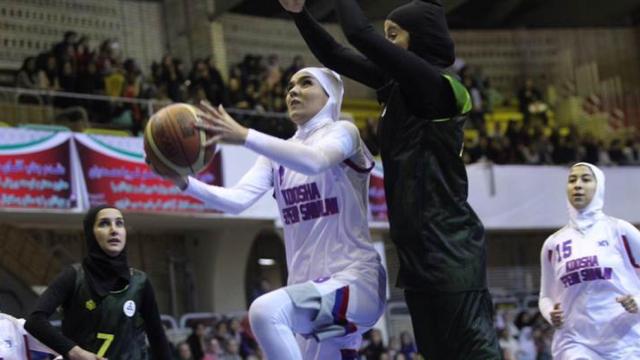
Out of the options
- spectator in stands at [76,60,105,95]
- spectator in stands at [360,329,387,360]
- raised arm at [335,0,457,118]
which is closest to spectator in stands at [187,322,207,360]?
spectator in stands at [360,329,387,360]

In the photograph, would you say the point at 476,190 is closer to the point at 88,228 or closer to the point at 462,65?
→ the point at 462,65

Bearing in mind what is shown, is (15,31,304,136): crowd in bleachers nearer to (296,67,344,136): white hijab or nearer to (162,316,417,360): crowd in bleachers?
(162,316,417,360): crowd in bleachers

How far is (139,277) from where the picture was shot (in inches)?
259

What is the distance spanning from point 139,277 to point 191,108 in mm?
1676

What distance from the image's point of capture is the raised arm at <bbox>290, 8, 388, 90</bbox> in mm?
5969

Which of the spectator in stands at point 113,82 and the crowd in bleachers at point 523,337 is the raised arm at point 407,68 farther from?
the spectator in stands at point 113,82

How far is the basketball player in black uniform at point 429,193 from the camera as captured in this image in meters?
5.22

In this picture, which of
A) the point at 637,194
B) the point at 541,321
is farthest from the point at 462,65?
the point at 541,321

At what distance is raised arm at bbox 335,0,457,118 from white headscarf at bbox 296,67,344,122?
70 cm

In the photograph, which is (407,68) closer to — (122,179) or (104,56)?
(122,179)

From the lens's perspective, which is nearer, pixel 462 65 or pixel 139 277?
pixel 139 277

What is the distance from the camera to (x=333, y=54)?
605cm

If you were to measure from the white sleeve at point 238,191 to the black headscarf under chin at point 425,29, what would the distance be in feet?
3.74

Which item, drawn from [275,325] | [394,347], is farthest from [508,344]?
[275,325]
